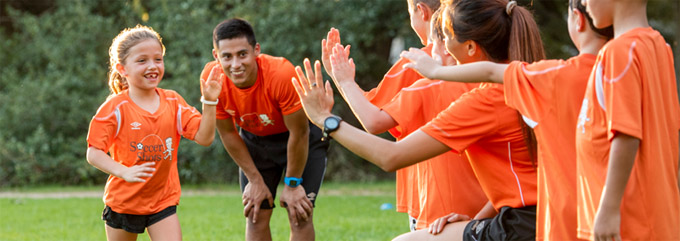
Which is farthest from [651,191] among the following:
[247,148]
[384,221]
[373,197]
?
[373,197]

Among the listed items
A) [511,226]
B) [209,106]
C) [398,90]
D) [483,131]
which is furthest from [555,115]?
[209,106]

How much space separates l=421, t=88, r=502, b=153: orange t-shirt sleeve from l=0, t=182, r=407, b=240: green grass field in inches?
197

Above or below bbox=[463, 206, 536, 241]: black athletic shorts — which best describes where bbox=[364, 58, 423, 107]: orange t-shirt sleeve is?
above

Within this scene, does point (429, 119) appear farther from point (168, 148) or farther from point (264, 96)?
point (264, 96)

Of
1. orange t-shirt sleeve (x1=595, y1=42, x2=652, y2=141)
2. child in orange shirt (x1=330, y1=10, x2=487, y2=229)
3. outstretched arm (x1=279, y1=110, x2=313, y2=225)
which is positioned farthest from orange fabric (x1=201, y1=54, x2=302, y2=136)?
orange t-shirt sleeve (x1=595, y1=42, x2=652, y2=141)

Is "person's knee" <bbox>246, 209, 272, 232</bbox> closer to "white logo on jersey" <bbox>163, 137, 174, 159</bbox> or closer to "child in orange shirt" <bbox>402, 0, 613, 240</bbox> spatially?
"white logo on jersey" <bbox>163, 137, 174, 159</bbox>

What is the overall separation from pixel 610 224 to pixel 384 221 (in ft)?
22.5

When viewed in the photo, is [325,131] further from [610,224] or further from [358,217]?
[358,217]

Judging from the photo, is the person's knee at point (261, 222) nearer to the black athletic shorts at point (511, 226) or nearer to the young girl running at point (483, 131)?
the young girl running at point (483, 131)

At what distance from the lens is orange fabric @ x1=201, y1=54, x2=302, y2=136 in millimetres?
5797

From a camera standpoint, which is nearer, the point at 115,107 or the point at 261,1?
the point at 115,107

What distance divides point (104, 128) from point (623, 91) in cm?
324

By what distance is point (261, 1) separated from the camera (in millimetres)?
14930

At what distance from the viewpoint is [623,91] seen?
8.64 ft
